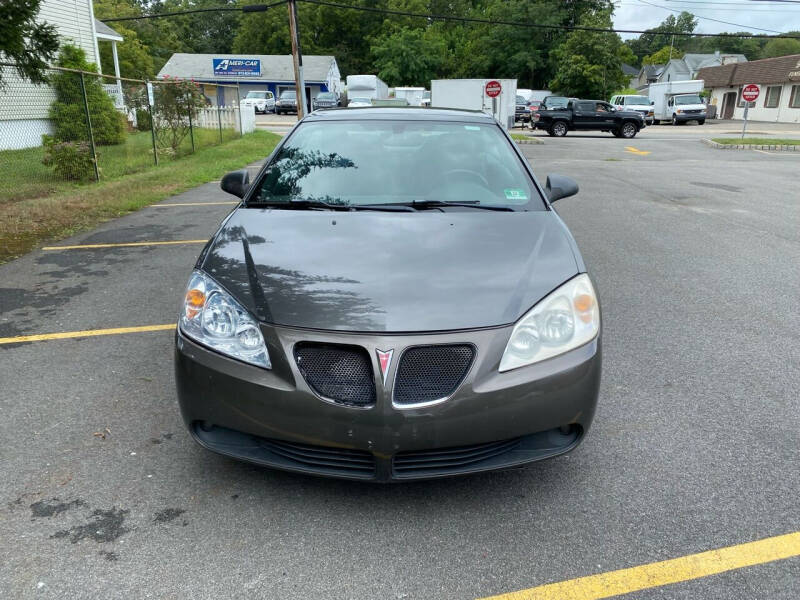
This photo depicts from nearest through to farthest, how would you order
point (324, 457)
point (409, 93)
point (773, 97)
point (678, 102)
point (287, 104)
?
point (324, 457), point (678, 102), point (287, 104), point (409, 93), point (773, 97)

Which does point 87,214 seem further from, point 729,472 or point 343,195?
point 729,472

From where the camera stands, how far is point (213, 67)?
61062mm

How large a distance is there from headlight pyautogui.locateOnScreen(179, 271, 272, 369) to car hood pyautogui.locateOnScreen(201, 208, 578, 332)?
0.18 ft

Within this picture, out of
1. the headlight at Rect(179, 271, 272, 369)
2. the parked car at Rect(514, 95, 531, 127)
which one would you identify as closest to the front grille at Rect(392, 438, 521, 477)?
the headlight at Rect(179, 271, 272, 369)

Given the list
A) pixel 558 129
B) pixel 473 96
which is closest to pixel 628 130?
pixel 558 129

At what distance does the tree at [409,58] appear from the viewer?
229ft

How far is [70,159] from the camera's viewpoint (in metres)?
11.8

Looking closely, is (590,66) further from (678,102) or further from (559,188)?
(559,188)

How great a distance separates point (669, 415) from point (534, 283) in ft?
Result: 4.38

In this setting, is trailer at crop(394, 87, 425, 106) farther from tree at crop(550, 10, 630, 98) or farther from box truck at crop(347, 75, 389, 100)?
tree at crop(550, 10, 630, 98)

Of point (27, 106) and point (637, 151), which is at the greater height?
point (27, 106)

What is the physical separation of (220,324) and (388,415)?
838 mm

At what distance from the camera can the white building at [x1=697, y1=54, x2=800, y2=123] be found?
46.8m

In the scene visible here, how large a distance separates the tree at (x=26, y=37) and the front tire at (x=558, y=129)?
2552cm
